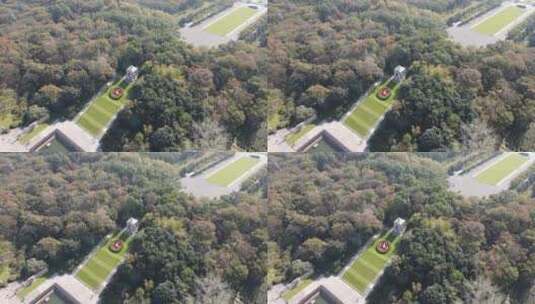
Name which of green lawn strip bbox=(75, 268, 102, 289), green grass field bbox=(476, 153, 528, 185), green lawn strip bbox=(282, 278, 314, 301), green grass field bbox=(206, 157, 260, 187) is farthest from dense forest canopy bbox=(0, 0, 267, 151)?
green grass field bbox=(476, 153, 528, 185)

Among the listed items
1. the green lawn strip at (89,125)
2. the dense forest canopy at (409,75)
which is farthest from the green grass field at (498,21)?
the green lawn strip at (89,125)

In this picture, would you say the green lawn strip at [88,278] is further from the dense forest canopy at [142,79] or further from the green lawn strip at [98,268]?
the dense forest canopy at [142,79]

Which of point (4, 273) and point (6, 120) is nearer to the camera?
point (4, 273)

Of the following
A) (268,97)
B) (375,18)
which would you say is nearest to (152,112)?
(268,97)

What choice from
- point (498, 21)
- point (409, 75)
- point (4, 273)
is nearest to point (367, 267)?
point (409, 75)

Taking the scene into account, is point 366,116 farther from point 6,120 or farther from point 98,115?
point 6,120

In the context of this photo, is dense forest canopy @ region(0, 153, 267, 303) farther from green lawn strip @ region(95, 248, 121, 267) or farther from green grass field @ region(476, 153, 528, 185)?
green grass field @ region(476, 153, 528, 185)

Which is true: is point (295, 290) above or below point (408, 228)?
below

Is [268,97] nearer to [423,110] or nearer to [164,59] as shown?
[164,59]
